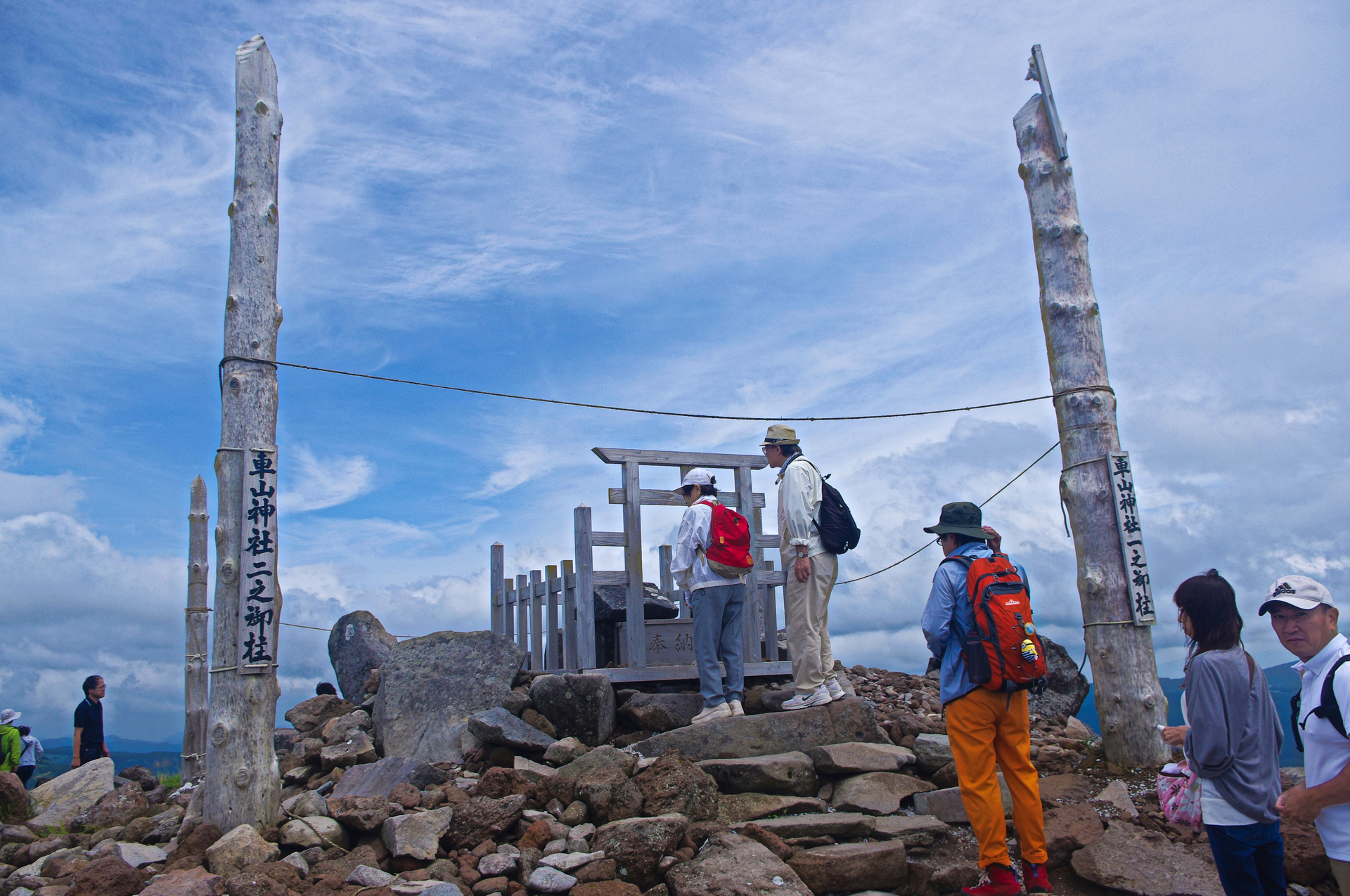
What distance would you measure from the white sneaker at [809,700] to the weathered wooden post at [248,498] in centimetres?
422

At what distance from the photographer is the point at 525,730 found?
7824 millimetres

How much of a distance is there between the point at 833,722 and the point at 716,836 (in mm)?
2315

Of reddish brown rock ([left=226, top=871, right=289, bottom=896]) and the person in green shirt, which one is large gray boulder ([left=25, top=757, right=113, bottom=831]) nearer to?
the person in green shirt

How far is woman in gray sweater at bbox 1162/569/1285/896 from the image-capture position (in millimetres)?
3613

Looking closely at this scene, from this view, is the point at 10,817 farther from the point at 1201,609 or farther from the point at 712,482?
the point at 1201,609

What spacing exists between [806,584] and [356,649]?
276 inches

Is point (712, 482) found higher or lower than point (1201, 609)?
higher

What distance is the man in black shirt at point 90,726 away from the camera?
39.1 feet

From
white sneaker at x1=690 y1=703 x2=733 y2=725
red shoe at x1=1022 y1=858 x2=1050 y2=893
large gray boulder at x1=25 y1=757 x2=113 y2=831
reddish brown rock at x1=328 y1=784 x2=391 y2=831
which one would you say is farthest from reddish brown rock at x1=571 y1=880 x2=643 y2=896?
large gray boulder at x1=25 y1=757 x2=113 y2=831

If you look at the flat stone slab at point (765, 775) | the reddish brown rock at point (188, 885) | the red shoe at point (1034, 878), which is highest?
the flat stone slab at point (765, 775)

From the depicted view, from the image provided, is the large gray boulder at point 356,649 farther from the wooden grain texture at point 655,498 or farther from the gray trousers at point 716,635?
the gray trousers at point 716,635

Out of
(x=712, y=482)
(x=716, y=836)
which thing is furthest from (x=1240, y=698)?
(x=712, y=482)

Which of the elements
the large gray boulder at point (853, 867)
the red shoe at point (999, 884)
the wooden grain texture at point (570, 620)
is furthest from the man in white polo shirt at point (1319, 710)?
the wooden grain texture at point (570, 620)

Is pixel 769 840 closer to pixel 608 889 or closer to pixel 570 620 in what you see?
pixel 608 889
